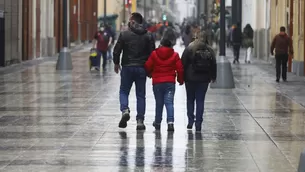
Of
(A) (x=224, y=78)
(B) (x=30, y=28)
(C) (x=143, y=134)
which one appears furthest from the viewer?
A: (B) (x=30, y=28)

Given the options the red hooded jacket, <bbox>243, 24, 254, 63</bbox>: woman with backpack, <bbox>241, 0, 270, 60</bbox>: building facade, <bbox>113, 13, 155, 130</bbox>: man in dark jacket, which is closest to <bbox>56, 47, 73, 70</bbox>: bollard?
<bbox>243, 24, 254, 63</bbox>: woman with backpack

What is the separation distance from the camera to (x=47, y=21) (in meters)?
49.3

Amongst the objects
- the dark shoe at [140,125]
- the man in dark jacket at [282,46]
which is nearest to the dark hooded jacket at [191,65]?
the dark shoe at [140,125]

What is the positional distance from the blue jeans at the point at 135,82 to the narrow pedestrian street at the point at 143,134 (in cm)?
41

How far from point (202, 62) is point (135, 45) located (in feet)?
3.65

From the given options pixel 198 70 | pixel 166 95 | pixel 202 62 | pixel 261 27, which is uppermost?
pixel 261 27

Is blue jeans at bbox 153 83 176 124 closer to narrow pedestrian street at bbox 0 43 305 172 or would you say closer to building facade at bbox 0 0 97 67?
narrow pedestrian street at bbox 0 43 305 172

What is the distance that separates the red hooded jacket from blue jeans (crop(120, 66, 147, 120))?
188 mm

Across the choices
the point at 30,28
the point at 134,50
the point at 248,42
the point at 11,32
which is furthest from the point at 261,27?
the point at 134,50

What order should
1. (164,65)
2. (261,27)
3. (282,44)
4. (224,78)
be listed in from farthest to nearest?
1. (261,27)
2. (282,44)
3. (224,78)
4. (164,65)

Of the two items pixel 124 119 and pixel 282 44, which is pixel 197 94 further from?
pixel 282 44

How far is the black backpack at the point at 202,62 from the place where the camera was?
14.8m

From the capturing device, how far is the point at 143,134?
14.4m

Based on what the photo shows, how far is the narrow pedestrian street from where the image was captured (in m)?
11.3
